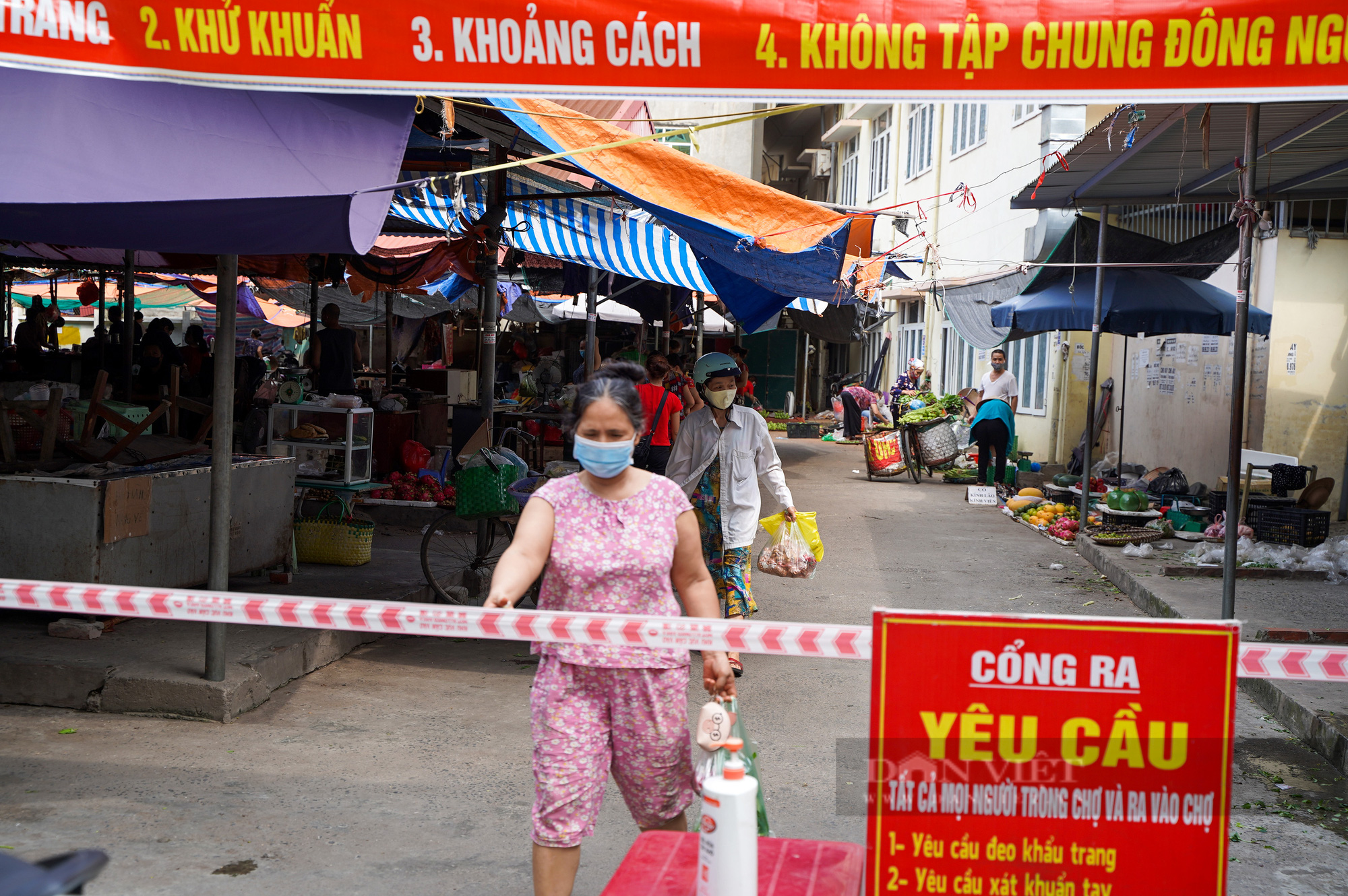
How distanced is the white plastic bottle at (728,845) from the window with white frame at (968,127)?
21.6m

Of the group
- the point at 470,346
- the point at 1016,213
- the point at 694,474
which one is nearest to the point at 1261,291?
the point at 1016,213

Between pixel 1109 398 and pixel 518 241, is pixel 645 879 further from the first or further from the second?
pixel 1109 398

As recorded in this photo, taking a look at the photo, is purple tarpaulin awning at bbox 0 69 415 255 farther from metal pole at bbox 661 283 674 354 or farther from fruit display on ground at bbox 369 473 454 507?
metal pole at bbox 661 283 674 354

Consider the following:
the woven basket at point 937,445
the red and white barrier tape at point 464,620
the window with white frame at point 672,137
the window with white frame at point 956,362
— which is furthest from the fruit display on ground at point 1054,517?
the red and white barrier tape at point 464,620

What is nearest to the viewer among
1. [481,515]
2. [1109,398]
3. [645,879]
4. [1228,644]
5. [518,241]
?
[645,879]

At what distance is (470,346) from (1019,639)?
23.5 metres

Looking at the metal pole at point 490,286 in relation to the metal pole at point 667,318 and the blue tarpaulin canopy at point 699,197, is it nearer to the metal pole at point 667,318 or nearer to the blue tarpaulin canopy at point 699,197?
the blue tarpaulin canopy at point 699,197

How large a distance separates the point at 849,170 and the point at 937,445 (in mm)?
20236

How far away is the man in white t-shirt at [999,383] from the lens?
1664cm

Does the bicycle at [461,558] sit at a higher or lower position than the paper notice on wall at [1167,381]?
lower

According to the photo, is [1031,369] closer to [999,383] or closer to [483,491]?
[999,383]

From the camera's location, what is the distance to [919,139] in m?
27.8

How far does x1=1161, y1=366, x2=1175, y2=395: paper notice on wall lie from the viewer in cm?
1633

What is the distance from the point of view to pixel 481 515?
746 cm
